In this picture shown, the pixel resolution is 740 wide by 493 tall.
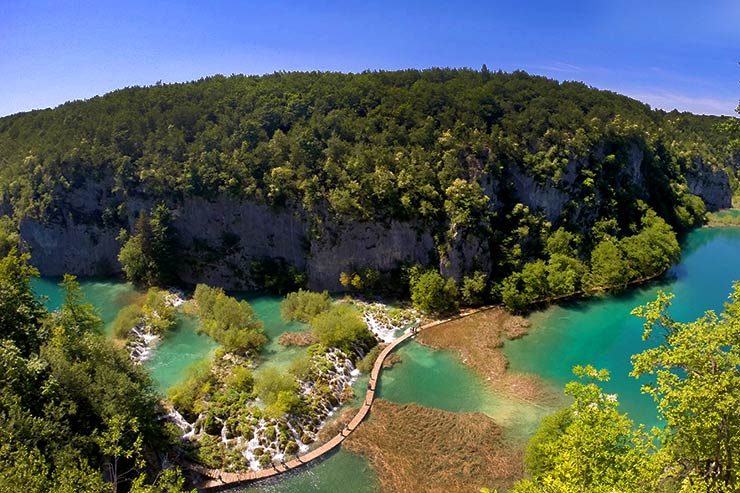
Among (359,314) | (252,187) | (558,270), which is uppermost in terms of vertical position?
(252,187)

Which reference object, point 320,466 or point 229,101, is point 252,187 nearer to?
point 229,101

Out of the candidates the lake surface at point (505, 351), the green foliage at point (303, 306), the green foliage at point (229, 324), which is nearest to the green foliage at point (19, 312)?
the lake surface at point (505, 351)

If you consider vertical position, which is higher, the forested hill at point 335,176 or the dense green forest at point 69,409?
the forested hill at point 335,176

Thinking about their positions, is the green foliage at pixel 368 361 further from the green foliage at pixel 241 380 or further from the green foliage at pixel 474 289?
the green foliage at pixel 474 289

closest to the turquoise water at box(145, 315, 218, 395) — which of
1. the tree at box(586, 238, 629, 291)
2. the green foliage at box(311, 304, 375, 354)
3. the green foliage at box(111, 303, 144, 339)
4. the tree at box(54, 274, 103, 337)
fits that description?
the green foliage at box(111, 303, 144, 339)

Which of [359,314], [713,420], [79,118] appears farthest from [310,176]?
[713,420]

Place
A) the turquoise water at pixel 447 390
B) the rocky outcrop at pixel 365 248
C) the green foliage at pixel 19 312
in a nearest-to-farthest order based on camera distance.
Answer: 1. the green foliage at pixel 19 312
2. the turquoise water at pixel 447 390
3. the rocky outcrop at pixel 365 248

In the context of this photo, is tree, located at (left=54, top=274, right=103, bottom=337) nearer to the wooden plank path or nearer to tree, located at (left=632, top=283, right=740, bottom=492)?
the wooden plank path
